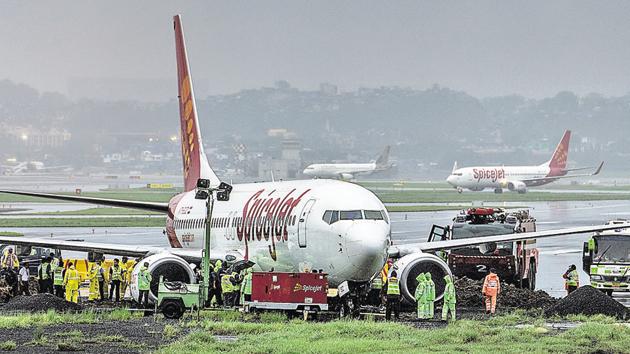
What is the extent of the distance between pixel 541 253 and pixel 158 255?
3135 centimetres

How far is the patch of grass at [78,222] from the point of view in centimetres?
8764

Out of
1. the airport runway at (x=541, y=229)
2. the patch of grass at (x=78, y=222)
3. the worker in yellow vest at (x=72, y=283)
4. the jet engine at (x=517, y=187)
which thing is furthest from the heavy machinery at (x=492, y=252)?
the jet engine at (x=517, y=187)

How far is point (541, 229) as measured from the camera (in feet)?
245

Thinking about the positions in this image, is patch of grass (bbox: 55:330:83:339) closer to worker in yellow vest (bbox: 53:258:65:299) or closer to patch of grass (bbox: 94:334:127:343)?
patch of grass (bbox: 94:334:127:343)

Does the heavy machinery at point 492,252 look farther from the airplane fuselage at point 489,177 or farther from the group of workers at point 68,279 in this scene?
the airplane fuselage at point 489,177

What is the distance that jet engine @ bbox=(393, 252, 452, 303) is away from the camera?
32.2 meters

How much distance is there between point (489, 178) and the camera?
158 meters

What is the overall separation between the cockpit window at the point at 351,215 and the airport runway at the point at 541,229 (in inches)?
466

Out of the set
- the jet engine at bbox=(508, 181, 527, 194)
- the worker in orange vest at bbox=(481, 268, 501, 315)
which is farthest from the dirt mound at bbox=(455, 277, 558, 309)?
the jet engine at bbox=(508, 181, 527, 194)

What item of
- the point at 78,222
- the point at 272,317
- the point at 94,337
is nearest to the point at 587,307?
the point at 272,317

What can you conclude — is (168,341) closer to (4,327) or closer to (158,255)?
(4,327)

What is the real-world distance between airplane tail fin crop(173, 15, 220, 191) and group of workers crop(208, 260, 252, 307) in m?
10.7

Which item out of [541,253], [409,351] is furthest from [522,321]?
[541,253]

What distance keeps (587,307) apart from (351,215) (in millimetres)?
6765
